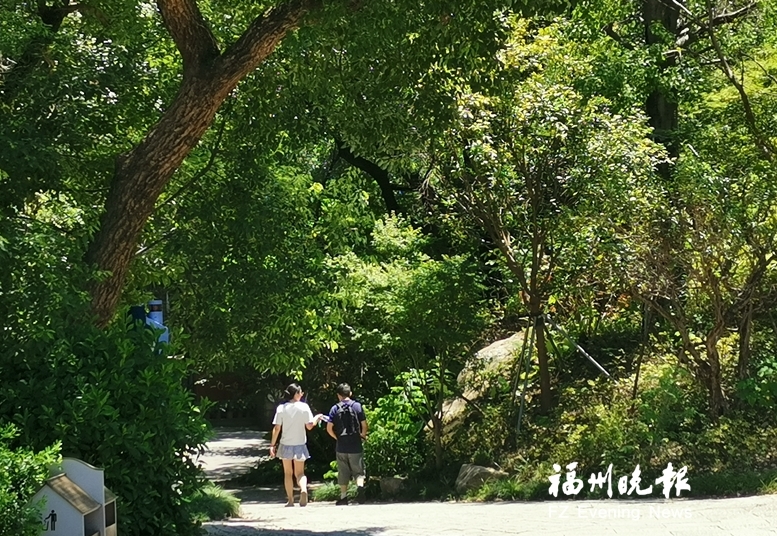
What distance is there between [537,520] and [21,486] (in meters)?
5.76

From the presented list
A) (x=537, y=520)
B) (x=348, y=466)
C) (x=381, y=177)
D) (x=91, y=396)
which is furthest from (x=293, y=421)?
(x=381, y=177)

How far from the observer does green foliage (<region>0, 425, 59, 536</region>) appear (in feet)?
17.5

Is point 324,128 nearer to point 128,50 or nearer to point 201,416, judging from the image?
point 128,50

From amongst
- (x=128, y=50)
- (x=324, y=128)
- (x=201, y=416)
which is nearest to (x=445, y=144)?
(x=324, y=128)

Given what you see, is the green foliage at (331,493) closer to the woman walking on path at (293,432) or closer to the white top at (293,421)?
the woman walking on path at (293,432)

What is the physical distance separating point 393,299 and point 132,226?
6.47 meters

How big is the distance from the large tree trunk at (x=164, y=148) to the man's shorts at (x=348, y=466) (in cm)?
575

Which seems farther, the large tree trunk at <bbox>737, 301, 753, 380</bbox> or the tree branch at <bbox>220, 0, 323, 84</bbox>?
the large tree trunk at <bbox>737, 301, 753, 380</bbox>

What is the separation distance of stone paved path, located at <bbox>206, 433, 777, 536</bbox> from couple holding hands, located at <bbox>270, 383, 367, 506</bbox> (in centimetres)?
112

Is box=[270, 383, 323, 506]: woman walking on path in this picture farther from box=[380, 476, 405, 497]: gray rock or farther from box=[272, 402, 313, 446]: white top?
box=[380, 476, 405, 497]: gray rock

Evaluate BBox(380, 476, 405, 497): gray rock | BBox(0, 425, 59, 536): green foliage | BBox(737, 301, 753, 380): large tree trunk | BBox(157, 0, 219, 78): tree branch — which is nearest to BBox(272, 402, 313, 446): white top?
BBox(380, 476, 405, 497): gray rock

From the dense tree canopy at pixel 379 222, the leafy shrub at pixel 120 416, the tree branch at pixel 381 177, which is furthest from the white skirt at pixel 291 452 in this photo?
the tree branch at pixel 381 177

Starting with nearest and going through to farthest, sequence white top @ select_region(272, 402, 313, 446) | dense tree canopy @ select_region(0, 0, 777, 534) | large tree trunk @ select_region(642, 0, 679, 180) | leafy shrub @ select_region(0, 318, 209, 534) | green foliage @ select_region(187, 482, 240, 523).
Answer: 1. leafy shrub @ select_region(0, 318, 209, 534)
2. dense tree canopy @ select_region(0, 0, 777, 534)
3. green foliage @ select_region(187, 482, 240, 523)
4. white top @ select_region(272, 402, 313, 446)
5. large tree trunk @ select_region(642, 0, 679, 180)

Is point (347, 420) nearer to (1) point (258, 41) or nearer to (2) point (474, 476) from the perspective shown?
(2) point (474, 476)
